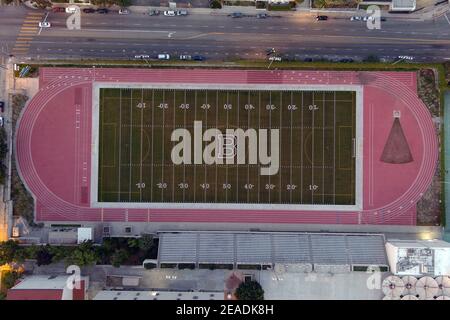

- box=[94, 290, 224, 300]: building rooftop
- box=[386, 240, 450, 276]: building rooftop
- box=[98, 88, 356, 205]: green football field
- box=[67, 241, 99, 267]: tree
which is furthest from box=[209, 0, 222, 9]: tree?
box=[386, 240, 450, 276]: building rooftop

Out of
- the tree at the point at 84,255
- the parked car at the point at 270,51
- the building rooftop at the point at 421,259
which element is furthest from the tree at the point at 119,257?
the building rooftop at the point at 421,259

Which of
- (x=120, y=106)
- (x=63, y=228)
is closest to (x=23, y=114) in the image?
(x=120, y=106)

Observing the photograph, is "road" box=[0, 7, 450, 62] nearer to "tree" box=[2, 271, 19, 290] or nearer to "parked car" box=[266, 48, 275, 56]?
"parked car" box=[266, 48, 275, 56]

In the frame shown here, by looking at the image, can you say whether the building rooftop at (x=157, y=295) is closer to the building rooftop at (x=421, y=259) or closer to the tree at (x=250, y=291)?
the tree at (x=250, y=291)

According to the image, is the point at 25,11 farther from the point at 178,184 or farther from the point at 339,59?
the point at 339,59

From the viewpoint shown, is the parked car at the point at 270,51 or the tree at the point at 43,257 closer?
the tree at the point at 43,257
